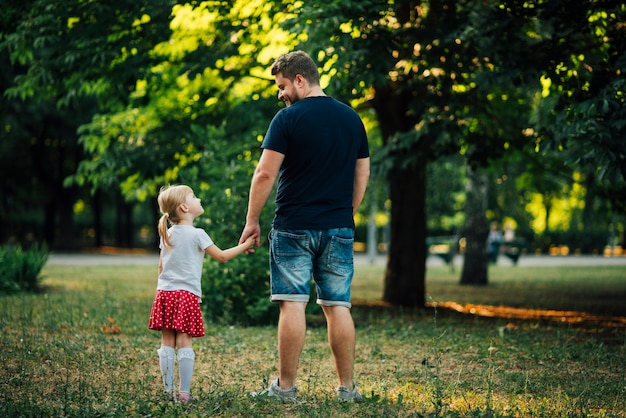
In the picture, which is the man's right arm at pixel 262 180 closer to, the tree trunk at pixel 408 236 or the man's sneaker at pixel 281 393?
the man's sneaker at pixel 281 393

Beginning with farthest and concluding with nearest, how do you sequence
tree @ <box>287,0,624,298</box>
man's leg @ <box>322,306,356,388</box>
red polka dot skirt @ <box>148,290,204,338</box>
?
1. tree @ <box>287,0,624,298</box>
2. red polka dot skirt @ <box>148,290,204,338</box>
3. man's leg @ <box>322,306,356,388</box>

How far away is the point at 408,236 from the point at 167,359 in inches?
306

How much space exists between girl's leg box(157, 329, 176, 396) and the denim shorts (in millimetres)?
785

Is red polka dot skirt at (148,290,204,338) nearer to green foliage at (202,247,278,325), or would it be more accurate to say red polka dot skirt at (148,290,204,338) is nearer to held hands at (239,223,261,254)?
held hands at (239,223,261,254)

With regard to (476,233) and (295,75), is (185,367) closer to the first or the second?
(295,75)

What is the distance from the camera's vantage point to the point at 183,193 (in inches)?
200

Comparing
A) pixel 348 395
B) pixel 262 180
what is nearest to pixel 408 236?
pixel 348 395

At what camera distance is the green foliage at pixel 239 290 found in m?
8.80

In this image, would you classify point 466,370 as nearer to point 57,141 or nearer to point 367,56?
point 367,56

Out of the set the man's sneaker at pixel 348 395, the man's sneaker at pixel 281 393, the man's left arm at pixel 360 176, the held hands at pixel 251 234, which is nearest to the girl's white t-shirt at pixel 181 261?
the held hands at pixel 251 234

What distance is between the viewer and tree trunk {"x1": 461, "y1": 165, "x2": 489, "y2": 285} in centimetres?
1875

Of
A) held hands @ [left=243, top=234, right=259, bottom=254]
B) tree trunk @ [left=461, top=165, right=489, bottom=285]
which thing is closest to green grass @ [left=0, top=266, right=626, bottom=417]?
held hands @ [left=243, top=234, right=259, bottom=254]

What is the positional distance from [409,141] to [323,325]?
2.57m

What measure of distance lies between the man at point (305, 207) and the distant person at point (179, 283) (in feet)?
1.01
